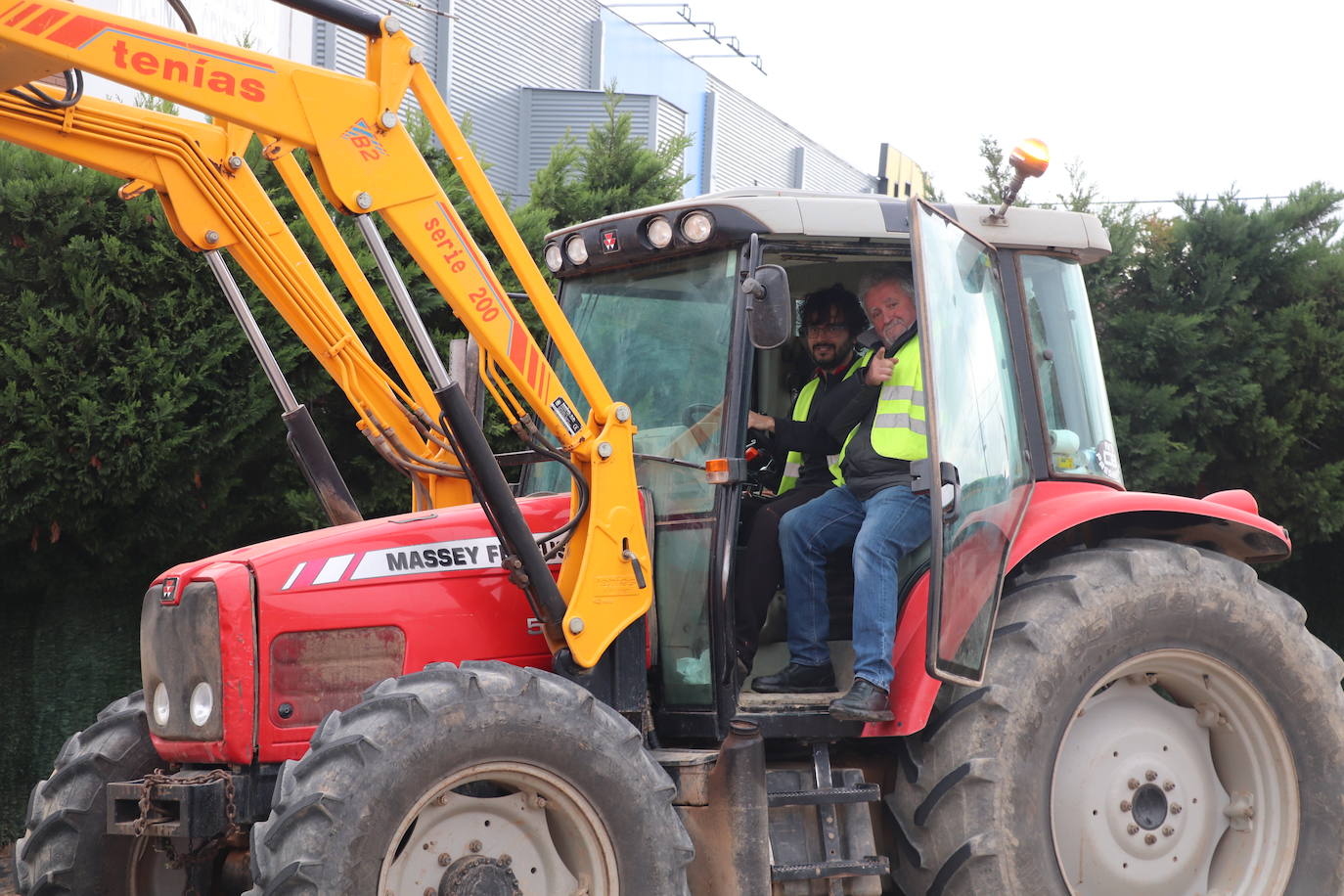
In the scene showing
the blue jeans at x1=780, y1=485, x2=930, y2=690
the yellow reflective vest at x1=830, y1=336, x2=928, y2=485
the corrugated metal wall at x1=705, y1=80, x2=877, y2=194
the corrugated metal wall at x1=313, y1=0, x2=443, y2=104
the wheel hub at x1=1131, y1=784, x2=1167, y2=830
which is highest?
the corrugated metal wall at x1=705, y1=80, x2=877, y2=194

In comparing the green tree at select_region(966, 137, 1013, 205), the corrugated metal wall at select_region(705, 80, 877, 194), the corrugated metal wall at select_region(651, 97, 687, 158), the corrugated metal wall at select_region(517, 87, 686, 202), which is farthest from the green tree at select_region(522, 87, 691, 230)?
the corrugated metal wall at select_region(705, 80, 877, 194)

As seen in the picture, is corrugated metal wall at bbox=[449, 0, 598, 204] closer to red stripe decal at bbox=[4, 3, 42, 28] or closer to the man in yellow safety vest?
the man in yellow safety vest

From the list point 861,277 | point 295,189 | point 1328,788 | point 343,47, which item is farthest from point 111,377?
point 343,47

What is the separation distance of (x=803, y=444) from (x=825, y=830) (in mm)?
1386

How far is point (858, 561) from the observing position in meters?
4.61

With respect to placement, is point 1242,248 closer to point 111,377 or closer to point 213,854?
point 111,377

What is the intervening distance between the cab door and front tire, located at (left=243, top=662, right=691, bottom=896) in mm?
1072

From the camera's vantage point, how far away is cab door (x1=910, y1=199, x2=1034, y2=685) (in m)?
4.34

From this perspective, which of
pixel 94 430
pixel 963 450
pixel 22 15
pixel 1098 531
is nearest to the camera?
pixel 22 15

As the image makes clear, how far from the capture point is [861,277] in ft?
16.8

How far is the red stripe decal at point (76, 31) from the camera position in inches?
141

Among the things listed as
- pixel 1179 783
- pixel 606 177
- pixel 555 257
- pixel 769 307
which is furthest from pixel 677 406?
pixel 606 177

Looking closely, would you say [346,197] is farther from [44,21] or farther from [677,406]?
[677,406]

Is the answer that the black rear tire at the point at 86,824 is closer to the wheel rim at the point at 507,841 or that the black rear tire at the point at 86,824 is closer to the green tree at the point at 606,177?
the wheel rim at the point at 507,841
